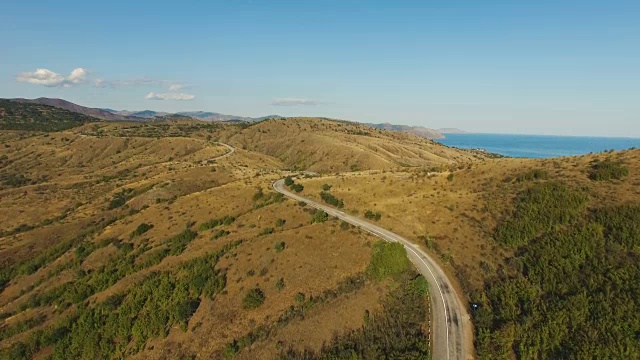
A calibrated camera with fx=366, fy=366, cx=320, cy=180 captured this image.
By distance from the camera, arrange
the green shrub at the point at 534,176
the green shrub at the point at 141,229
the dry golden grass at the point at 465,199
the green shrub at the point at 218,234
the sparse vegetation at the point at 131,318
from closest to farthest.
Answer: the dry golden grass at the point at 465,199, the sparse vegetation at the point at 131,318, the green shrub at the point at 534,176, the green shrub at the point at 218,234, the green shrub at the point at 141,229

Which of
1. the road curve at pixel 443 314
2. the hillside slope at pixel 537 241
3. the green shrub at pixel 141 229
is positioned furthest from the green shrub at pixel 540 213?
the green shrub at pixel 141 229

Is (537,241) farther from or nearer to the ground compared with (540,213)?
nearer to the ground

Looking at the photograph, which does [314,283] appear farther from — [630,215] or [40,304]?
[40,304]

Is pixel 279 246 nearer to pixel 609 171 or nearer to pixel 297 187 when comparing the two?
pixel 297 187

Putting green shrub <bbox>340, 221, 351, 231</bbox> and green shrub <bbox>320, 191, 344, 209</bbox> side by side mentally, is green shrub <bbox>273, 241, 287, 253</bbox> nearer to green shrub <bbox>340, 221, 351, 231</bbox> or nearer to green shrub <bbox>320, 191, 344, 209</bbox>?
green shrub <bbox>340, 221, 351, 231</bbox>

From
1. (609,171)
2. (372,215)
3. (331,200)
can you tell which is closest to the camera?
(609,171)

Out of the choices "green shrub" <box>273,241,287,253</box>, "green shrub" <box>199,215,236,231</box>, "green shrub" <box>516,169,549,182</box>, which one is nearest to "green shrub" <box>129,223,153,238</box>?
"green shrub" <box>199,215,236,231</box>

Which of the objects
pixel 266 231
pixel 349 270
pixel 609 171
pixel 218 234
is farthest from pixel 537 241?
pixel 218 234

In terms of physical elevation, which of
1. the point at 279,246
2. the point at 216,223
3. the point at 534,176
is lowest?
the point at 216,223

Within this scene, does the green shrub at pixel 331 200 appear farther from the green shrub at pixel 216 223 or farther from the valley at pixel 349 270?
the green shrub at pixel 216 223
